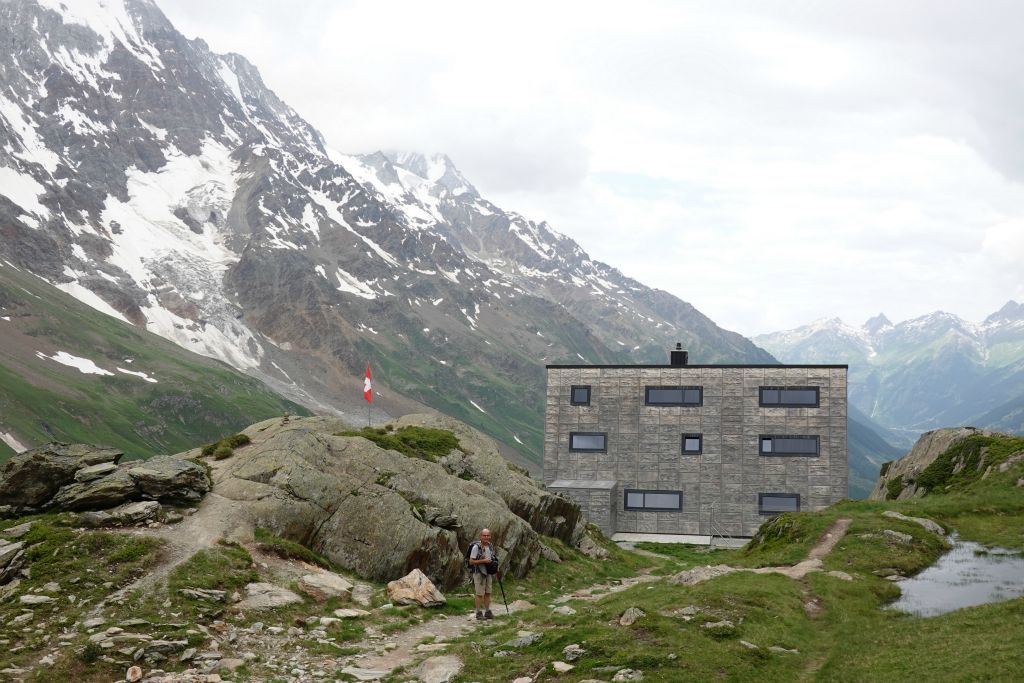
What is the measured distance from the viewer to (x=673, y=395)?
237ft

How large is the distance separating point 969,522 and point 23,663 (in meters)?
33.3

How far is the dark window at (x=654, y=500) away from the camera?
70.8 meters

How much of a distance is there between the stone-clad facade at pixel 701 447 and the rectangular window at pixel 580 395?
0.34 feet

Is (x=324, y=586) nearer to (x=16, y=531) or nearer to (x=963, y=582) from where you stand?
(x=16, y=531)

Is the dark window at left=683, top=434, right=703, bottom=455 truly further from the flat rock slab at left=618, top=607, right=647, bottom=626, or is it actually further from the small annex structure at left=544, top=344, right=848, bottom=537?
the flat rock slab at left=618, top=607, right=647, bottom=626

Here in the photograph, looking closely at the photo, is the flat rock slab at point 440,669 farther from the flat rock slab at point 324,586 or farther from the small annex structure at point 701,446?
the small annex structure at point 701,446

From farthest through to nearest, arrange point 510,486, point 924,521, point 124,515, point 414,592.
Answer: point 510,486 < point 924,521 < point 414,592 < point 124,515

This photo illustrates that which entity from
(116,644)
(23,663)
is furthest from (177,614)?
(23,663)

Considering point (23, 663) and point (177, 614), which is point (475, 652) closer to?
point (177, 614)

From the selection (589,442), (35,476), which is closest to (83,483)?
(35,476)

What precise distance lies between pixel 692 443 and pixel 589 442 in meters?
8.64

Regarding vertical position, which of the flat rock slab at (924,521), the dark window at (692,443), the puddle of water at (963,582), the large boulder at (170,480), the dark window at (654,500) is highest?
the dark window at (692,443)

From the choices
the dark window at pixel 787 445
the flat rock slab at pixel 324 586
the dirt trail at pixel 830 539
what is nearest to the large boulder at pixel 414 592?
the flat rock slab at pixel 324 586

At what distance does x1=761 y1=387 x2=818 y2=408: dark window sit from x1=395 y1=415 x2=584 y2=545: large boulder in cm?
2777
